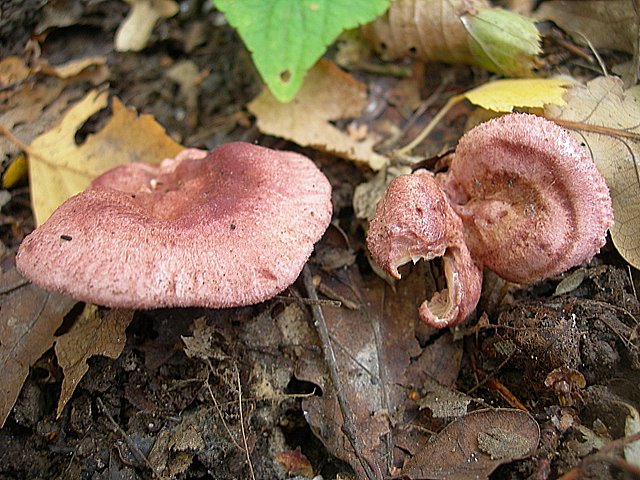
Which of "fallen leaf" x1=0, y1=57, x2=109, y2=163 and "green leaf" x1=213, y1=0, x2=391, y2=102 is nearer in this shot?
"green leaf" x1=213, y1=0, x2=391, y2=102

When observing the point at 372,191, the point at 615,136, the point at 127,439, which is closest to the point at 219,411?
the point at 127,439

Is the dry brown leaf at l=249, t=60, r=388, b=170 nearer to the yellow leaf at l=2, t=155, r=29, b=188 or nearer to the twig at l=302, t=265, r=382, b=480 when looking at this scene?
the twig at l=302, t=265, r=382, b=480

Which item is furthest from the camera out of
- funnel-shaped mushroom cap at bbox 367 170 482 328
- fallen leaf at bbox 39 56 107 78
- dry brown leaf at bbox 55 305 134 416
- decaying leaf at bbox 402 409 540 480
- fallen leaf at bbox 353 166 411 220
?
fallen leaf at bbox 39 56 107 78

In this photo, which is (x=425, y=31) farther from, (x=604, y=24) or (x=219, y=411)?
(x=219, y=411)

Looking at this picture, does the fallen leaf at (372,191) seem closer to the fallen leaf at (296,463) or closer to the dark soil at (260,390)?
the dark soil at (260,390)

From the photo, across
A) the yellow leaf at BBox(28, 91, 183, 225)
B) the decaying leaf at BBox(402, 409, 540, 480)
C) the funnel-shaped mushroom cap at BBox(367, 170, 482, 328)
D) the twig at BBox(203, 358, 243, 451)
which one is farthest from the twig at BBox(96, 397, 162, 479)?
the funnel-shaped mushroom cap at BBox(367, 170, 482, 328)

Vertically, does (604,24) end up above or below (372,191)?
above
